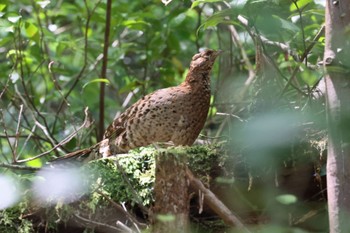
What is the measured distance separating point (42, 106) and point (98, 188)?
2476 millimetres

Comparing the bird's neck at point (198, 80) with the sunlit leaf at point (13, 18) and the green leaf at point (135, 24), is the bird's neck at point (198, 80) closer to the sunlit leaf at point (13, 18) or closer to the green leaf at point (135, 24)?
the green leaf at point (135, 24)

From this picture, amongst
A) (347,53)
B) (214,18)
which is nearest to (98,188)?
(214,18)

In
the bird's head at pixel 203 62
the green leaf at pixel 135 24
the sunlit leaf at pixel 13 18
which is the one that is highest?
the green leaf at pixel 135 24

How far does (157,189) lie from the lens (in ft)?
7.55

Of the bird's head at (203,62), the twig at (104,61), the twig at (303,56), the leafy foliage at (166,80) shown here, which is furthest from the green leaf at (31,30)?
the twig at (303,56)

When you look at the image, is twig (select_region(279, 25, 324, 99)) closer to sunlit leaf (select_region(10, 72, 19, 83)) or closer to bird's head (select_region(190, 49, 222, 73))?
bird's head (select_region(190, 49, 222, 73))

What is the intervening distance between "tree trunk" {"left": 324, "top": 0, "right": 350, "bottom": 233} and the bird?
1.45 m

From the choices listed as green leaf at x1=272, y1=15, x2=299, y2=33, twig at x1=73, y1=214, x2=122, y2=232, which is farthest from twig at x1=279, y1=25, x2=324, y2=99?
twig at x1=73, y1=214, x2=122, y2=232

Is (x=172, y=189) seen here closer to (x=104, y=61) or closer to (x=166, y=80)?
(x=104, y=61)

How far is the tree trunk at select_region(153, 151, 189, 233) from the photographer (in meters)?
2.24

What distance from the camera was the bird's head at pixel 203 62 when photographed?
377cm

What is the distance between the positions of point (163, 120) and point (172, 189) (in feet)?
3.80

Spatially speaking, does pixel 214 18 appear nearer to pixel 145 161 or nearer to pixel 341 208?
pixel 145 161

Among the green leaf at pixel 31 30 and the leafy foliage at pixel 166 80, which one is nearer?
the leafy foliage at pixel 166 80
